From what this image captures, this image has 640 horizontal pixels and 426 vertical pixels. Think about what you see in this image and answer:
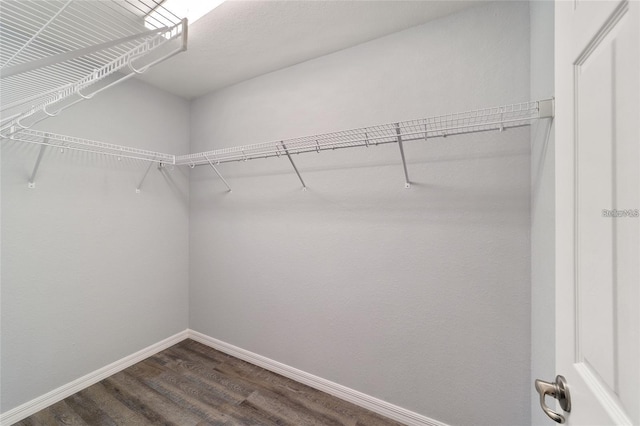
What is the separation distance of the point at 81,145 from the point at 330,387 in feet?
8.43

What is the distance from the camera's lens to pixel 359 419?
157 cm

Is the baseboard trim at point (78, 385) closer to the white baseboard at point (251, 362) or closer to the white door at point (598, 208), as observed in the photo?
the white baseboard at point (251, 362)

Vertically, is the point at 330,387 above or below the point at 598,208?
below

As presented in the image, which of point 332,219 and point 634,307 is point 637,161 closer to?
point 634,307

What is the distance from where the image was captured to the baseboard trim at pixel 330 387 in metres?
1.52

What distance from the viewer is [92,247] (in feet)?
6.19

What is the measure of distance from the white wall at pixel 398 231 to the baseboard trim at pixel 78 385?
78cm

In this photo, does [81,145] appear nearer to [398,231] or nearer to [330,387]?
[398,231]

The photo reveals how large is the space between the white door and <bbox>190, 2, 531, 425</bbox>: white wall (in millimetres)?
736

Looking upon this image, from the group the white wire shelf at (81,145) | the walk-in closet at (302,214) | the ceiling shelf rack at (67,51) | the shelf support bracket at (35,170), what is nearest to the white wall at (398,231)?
the walk-in closet at (302,214)

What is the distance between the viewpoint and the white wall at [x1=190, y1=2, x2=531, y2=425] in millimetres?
1289

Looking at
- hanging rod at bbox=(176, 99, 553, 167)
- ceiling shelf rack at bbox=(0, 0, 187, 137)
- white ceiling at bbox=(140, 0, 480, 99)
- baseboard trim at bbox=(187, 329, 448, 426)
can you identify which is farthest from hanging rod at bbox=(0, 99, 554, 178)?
baseboard trim at bbox=(187, 329, 448, 426)

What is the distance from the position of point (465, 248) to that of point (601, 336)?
0.95 metres

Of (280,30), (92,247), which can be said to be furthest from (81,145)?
(280,30)
